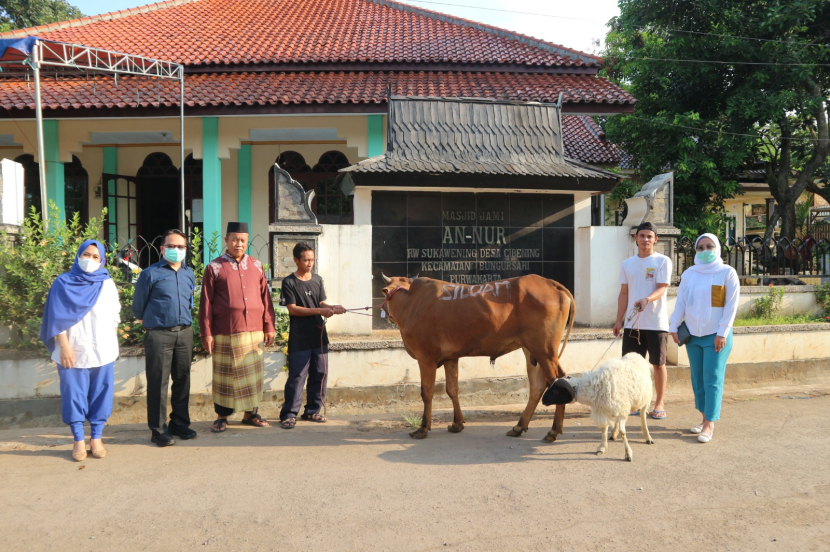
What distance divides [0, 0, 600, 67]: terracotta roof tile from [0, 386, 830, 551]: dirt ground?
9.84m

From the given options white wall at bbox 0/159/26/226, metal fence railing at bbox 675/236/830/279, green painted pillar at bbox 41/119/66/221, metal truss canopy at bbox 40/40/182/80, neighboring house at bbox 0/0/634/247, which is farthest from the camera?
green painted pillar at bbox 41/119/66/221

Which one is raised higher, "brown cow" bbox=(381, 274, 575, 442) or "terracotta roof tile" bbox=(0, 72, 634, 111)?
"terracotta roof tile" bbox=(0, 72, 634, 111)

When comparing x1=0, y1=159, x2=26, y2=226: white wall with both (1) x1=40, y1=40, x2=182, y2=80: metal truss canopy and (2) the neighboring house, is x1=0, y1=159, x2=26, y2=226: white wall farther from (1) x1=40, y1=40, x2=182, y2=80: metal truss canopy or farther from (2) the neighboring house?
(2) the neighboring house

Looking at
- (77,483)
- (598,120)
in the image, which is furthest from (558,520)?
(598,120)

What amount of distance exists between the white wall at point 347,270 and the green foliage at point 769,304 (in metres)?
5.70

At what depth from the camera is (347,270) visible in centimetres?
801

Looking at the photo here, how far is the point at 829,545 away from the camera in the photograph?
3412mm

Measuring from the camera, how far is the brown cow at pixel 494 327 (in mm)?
5422

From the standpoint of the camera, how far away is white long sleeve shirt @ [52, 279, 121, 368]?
5.00 meters

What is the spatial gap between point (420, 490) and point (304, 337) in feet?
7.47

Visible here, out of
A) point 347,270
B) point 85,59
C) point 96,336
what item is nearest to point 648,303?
point 347,270

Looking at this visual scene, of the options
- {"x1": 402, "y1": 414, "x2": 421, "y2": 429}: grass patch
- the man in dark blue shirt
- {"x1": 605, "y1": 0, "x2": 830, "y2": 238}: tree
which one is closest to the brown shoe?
the man in dark blue shirt

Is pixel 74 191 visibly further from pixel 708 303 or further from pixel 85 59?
pixel 708 303

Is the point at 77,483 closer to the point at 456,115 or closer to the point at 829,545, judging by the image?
the point at 829,545
